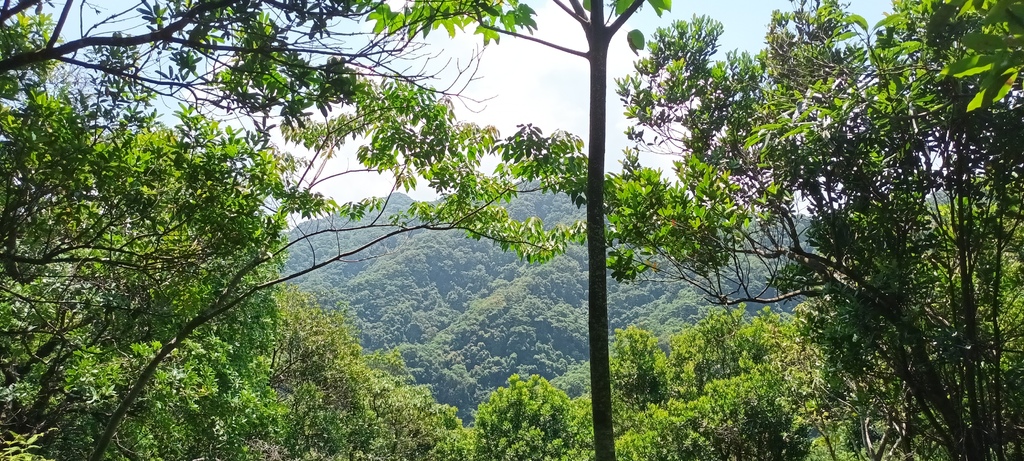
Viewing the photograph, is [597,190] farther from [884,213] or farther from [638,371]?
[638,371]

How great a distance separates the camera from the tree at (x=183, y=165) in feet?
7.32

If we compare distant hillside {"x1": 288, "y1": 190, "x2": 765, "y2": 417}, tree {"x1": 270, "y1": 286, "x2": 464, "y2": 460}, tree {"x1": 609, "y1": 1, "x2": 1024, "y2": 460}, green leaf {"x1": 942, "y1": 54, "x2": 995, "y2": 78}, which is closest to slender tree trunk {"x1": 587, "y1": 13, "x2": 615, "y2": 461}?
tree {"x1": 609, "y1": 1, "x2": 1024, "y2": 460}

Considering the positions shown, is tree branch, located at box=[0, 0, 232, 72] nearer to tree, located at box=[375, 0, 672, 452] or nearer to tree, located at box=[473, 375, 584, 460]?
tree, located at box=[375, 0, 672, 452]

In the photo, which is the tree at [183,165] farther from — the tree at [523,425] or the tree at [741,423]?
the tree at [523,425]

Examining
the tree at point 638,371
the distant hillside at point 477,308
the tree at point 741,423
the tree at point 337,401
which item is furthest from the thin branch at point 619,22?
the distant hillside at point 477,308

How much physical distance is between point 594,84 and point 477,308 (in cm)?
9137

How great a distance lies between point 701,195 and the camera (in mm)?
3902

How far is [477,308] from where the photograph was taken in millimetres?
92750

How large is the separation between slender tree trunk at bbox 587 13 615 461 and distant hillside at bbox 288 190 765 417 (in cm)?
5881

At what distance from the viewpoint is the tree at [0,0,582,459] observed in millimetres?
2230

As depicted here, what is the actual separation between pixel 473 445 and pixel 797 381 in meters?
9.15

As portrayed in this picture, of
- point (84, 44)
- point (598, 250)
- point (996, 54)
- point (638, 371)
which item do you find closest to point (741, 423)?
point (638, 371)

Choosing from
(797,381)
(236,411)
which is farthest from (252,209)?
(797,381)

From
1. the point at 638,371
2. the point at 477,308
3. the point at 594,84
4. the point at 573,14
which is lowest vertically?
the point at 638,371
